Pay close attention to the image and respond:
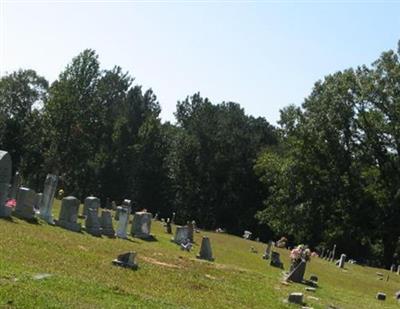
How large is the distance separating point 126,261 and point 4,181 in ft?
29.0

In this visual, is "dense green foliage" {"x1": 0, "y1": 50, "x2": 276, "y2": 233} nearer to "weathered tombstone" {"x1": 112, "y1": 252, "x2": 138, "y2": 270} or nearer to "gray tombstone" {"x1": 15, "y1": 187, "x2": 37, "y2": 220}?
"gray tombstone" {"x1": 15, "y1": 187, "x2": 37, "y2": 220}

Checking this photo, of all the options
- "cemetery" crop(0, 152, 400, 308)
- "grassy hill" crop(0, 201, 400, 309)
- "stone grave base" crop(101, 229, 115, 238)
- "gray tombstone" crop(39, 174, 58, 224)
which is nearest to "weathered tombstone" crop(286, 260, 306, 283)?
"cemetery" crop(0, 152, 400, 308)

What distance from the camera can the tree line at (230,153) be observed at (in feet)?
166

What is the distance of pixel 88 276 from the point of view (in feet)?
48.7

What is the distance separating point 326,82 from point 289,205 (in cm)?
1070

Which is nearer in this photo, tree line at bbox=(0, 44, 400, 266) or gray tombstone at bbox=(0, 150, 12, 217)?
gray tombstone at bbox=(0, 150, 12, 217)

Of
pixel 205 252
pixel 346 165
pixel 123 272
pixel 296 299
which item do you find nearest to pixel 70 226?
pixel 205 252

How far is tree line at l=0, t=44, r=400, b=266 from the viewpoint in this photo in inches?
1993

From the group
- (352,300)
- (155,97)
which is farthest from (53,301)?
(155,97)

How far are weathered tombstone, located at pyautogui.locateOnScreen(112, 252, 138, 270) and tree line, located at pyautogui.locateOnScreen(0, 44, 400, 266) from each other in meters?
35.2

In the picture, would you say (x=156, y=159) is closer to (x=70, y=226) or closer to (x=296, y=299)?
(x=70, y=226)

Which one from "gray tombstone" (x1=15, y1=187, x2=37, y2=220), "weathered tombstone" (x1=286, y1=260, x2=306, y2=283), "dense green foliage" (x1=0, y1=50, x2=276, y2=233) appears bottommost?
"weathered tombstone" (x1=286, y1=260, x2=306, y2=283)

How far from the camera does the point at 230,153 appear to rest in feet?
253

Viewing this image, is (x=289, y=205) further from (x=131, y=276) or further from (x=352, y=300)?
(x=131, y=276)
